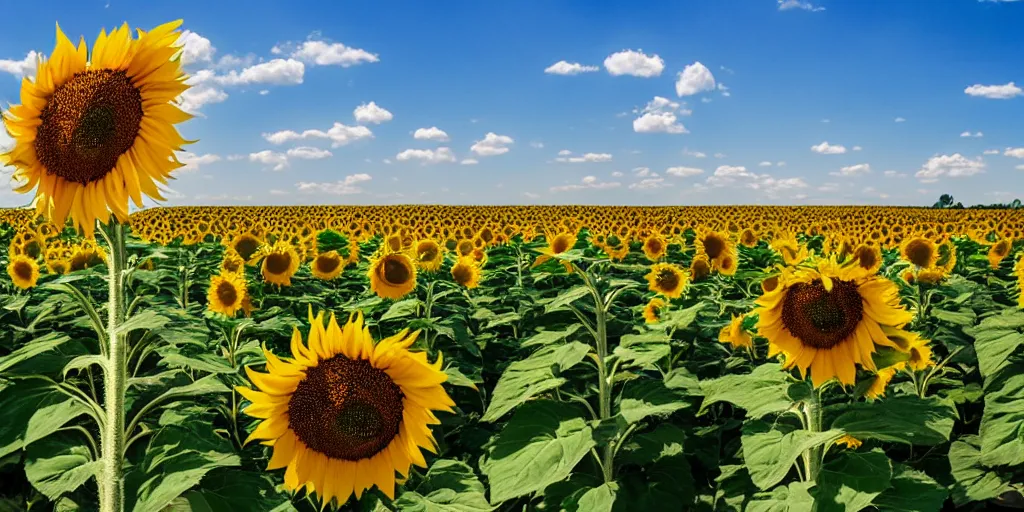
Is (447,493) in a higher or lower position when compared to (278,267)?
lower

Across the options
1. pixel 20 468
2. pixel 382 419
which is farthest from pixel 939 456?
pixel 20 468

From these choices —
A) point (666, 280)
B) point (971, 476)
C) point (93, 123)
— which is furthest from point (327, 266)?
point (971, 476)

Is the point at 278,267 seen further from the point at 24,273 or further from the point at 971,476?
the point at 971,476

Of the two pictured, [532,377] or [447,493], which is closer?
[447,493]

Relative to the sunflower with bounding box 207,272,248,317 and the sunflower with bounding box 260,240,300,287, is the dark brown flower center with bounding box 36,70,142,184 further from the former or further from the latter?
the sunflower with bounding box 260,240,300,287

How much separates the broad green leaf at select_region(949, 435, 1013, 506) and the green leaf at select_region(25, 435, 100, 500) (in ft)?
14.8

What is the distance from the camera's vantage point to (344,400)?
2.39 metres

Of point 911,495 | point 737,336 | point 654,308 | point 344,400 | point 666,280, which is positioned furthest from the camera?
point 666,280

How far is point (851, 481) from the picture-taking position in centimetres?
316

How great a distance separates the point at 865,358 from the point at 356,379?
212cm

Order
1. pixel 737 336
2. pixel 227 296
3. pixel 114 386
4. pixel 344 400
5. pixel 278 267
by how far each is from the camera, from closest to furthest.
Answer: pixel 344 400 → pixel 114 386 → pixel 737 336 → pixel 227 296 → pixel 278 267

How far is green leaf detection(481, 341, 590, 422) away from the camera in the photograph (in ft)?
10.9

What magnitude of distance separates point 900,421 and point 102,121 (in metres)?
3.31

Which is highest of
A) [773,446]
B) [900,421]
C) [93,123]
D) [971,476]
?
[93,123]
